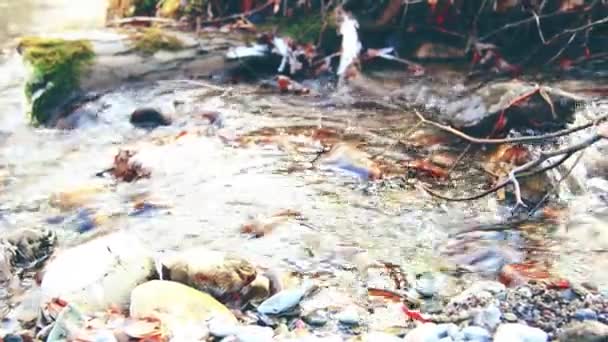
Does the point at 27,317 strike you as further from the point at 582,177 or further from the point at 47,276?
the point at 582,177

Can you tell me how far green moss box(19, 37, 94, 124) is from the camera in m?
5.26

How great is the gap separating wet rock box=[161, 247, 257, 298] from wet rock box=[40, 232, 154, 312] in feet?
0.33

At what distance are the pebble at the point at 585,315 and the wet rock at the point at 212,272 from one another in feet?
3.42

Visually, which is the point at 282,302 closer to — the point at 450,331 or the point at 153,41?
the point at 450,331

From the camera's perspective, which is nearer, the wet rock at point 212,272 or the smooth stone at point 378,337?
the smooth stone at point 378,337

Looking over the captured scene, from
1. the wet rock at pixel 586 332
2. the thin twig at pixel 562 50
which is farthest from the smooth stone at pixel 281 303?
the thin twig at pixel 562 50

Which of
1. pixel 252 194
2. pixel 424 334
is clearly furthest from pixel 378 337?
pixel 252 194

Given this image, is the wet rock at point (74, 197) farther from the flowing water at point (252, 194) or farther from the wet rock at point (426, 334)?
the wet rock at point (426, 334)

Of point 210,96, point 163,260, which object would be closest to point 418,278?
point 163,260

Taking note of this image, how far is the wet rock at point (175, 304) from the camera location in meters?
2.55

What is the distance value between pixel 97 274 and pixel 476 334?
1.26 meters

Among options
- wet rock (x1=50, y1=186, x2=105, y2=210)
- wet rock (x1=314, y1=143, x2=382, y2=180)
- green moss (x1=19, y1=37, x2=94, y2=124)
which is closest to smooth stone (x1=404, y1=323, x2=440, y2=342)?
wet rock (x1=314, y1=143, x2=382, y2=180)

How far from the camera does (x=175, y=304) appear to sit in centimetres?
257

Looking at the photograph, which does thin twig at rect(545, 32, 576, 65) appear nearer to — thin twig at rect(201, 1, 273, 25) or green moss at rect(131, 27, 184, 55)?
thin twig at rect(201, 1, 273, 25)
